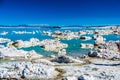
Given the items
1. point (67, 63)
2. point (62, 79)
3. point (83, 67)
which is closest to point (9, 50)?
point (67, 63)

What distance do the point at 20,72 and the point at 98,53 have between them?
11.2 meters

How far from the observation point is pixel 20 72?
18.5 meters

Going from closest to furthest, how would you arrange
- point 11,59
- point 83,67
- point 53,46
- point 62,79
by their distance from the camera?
point 62,79, point 83,67, point 11,59, point 53,46

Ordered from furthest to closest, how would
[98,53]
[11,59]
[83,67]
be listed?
[98,53] → [11,59] → [83,67]

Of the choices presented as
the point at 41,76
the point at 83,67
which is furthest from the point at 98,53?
the point at 41,76

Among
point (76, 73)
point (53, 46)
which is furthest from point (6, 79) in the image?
point (53, 46)

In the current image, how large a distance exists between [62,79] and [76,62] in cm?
619

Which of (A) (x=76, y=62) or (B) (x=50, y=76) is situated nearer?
(B) (x=50, y=76)

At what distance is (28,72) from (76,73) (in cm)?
306

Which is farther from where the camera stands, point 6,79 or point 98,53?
point 98,53

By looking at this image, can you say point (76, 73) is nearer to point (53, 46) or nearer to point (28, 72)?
point (28, 72)

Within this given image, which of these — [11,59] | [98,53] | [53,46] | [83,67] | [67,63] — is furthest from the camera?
[53,46]

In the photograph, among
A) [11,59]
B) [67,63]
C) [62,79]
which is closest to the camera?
[62,79]

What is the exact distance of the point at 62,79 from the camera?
17516mm
